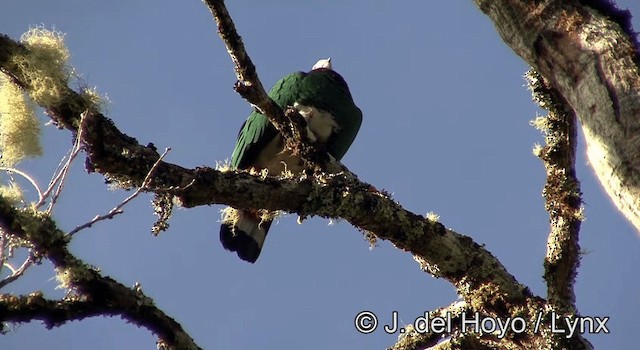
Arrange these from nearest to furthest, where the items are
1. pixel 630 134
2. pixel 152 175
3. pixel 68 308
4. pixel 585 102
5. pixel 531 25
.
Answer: pixel 630 134
pixel 585 102
pixel 531 25
pixel 68 308
pixel 152 175

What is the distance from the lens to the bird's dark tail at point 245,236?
408 cm

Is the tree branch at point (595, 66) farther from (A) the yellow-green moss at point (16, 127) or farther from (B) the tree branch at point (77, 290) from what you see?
(A) the yellow-green moss at point (16, 127)

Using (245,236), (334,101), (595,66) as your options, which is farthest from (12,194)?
(334,101)

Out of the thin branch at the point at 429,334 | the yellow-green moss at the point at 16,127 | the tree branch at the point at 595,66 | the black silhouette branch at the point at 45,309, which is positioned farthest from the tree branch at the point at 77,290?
the tree branch at the point at 595,66

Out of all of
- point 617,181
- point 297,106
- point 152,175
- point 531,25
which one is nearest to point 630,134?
point 617,181

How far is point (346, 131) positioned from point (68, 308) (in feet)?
9.20

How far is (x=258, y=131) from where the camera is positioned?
171 inches

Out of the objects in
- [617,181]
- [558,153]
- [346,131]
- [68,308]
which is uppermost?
[346,131]

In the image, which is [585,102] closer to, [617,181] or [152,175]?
[617,181]

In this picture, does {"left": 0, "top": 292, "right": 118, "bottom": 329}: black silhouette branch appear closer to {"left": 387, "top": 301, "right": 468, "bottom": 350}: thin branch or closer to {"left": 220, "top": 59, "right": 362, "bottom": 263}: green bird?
{"left": 387, "top": 301, "right": 468, "bottom": 350}: thin branch

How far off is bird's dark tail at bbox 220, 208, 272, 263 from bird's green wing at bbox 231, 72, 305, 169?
0.40 meters

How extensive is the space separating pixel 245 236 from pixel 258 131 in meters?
0.65

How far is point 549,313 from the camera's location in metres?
2.79

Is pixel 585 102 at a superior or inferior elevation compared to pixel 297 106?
inferior
